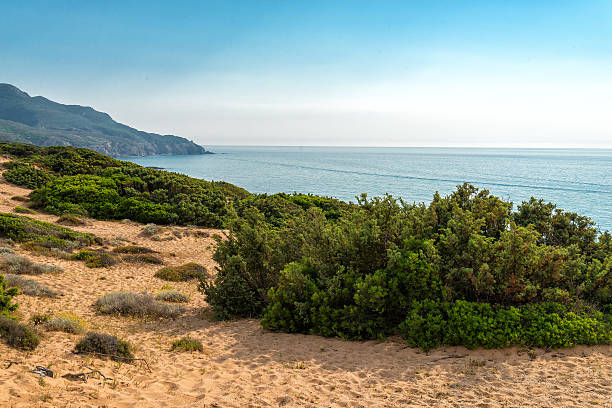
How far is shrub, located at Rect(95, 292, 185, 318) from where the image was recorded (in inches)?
344

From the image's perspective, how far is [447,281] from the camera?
7.13 meters

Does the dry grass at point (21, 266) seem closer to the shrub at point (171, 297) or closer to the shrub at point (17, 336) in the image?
the shrub at point (171, 297)

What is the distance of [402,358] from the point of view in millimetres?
6254

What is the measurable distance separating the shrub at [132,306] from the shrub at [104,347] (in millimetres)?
2756

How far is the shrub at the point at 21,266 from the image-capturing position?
1022 cm

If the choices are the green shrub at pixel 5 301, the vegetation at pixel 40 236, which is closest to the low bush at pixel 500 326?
the green shrub at pixel 5 301

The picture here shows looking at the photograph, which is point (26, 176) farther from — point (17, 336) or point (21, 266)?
point (17, 336)

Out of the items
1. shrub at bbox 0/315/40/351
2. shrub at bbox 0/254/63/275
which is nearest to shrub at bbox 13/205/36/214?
shrub at bbox 0/254/63/275

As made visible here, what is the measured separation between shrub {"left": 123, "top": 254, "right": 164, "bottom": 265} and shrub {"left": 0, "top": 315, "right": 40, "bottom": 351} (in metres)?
9.01

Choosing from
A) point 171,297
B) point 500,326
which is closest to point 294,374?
point 500,326

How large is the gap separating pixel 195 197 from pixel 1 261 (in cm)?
1516

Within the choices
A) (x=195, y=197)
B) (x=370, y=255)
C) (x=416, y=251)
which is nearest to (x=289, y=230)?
(x=370, y=255)

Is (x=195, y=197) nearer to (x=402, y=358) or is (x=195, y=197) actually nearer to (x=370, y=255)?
(x=370, y=255)

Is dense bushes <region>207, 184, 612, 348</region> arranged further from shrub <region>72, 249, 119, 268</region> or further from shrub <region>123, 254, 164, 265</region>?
shrub <region>123, 254, 164, 265</region>
